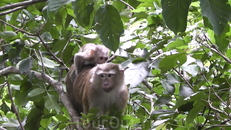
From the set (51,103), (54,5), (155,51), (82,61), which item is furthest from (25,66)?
(54,5)

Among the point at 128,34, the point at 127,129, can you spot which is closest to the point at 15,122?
the point at 127,129

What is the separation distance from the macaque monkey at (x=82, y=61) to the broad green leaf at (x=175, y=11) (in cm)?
290

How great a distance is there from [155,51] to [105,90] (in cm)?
89

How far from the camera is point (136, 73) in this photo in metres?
2.09

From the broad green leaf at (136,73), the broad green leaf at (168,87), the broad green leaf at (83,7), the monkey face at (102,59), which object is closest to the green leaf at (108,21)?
the broad green leaf at (83,7)

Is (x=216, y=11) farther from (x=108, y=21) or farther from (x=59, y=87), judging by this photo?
(x=59, y=87)

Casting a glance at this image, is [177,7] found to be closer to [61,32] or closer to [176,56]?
[176,56]

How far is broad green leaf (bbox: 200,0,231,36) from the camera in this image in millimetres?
903

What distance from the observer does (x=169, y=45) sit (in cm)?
231

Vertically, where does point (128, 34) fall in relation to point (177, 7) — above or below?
below

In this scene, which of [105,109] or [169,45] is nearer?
[169,45]

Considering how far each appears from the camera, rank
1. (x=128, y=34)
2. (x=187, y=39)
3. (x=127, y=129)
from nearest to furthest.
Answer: (x=187, y=39), (x=128, y=34), (x=127, y=129)

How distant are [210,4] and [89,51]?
3533mm

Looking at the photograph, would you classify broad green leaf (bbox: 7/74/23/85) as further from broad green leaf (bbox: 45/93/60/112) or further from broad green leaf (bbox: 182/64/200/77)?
broad green leaf (bbox: 182/64/200/77)
